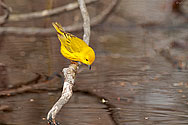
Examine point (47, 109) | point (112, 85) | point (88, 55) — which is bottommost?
point (47, 109)

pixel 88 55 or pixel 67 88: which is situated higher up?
pixel 88 55

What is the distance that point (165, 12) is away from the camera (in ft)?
20.4

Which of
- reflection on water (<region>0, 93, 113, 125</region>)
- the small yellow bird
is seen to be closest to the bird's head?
the small yellow bird

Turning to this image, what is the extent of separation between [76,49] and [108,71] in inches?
A: 53.1

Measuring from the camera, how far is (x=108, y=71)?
3734mm

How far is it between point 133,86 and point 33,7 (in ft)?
11.9

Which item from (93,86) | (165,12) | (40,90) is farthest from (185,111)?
(165,12)

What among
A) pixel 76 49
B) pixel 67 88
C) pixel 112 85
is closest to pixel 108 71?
pixel 112 85

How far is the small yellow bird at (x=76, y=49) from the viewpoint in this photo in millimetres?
2326

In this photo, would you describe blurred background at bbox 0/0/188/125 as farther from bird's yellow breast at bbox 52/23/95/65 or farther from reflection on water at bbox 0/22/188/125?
bird's yellow breast at bbox 52/23/95/65

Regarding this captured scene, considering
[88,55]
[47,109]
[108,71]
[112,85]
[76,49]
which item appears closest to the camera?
[88,55]

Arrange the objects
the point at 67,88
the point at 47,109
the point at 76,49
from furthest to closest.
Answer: the point at 47,109 → the point at 76,49 → the point at 67,88

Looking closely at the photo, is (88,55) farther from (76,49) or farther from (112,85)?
(112,85)

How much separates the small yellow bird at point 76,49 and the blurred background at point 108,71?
45 centimetres
